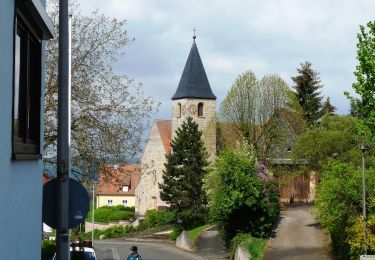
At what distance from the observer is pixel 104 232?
6994cm

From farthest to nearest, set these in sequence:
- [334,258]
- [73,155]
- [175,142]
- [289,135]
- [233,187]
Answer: [175,142] → [289,135] → [233,187] → [334,258] → [73,155]

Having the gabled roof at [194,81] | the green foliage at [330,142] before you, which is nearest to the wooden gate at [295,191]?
the green foliage at [330,142]

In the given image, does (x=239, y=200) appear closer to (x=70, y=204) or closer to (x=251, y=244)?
(x=251, y=244)

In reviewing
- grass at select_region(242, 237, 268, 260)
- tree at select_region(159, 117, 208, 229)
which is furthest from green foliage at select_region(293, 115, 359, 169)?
tree at select_region(159, 117, 208, 229)

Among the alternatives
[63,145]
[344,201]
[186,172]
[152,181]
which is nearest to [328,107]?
[186,172]

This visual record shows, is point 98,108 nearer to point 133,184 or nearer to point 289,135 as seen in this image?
point 289,135

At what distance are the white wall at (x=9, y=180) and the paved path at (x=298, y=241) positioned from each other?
27.8 meters

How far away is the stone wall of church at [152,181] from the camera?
78.3 metres

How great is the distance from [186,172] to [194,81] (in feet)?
56.2

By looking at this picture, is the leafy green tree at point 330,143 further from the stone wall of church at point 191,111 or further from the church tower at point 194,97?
the church tower at point 194,97

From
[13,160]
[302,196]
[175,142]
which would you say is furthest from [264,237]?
[13,160]

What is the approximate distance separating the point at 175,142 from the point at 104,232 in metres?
13.3

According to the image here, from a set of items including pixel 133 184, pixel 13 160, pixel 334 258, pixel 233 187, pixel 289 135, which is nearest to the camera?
pixel 13 160

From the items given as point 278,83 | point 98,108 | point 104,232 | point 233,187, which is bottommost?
point 104,232
